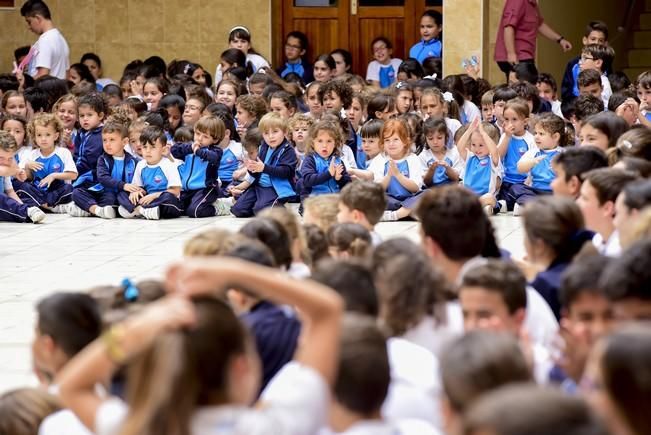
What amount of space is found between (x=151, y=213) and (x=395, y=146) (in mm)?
2202

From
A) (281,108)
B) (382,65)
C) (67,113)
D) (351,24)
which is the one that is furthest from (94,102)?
(351,24)

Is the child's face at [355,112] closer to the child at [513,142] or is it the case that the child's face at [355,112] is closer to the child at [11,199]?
the child at [513,142]

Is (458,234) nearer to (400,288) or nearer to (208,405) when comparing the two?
(400,288)

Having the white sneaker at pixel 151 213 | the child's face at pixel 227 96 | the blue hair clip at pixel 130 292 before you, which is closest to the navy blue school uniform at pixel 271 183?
the white sneaker at pixel 151 213

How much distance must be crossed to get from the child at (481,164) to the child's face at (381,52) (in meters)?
6.22

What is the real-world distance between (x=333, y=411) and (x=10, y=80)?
13125 millimetres

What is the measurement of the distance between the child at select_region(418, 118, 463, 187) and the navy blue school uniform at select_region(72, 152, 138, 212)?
8.63 ft

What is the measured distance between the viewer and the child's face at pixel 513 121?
39.8ft

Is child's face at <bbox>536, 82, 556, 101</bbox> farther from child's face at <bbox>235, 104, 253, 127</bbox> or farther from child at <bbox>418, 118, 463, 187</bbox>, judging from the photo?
child's face at <bbox>235, 104, 253, 127</bbox>

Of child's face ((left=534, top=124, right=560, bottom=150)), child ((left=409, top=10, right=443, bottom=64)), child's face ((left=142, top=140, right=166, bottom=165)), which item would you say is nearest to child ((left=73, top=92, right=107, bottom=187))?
child's face ((left=142, top=140, right=166, bottom=165))

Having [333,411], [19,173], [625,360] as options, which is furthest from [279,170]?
[625,360]

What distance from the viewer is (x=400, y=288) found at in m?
4.15

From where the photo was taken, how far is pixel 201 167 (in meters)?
12.1

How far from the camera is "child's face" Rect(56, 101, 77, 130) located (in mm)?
13367
